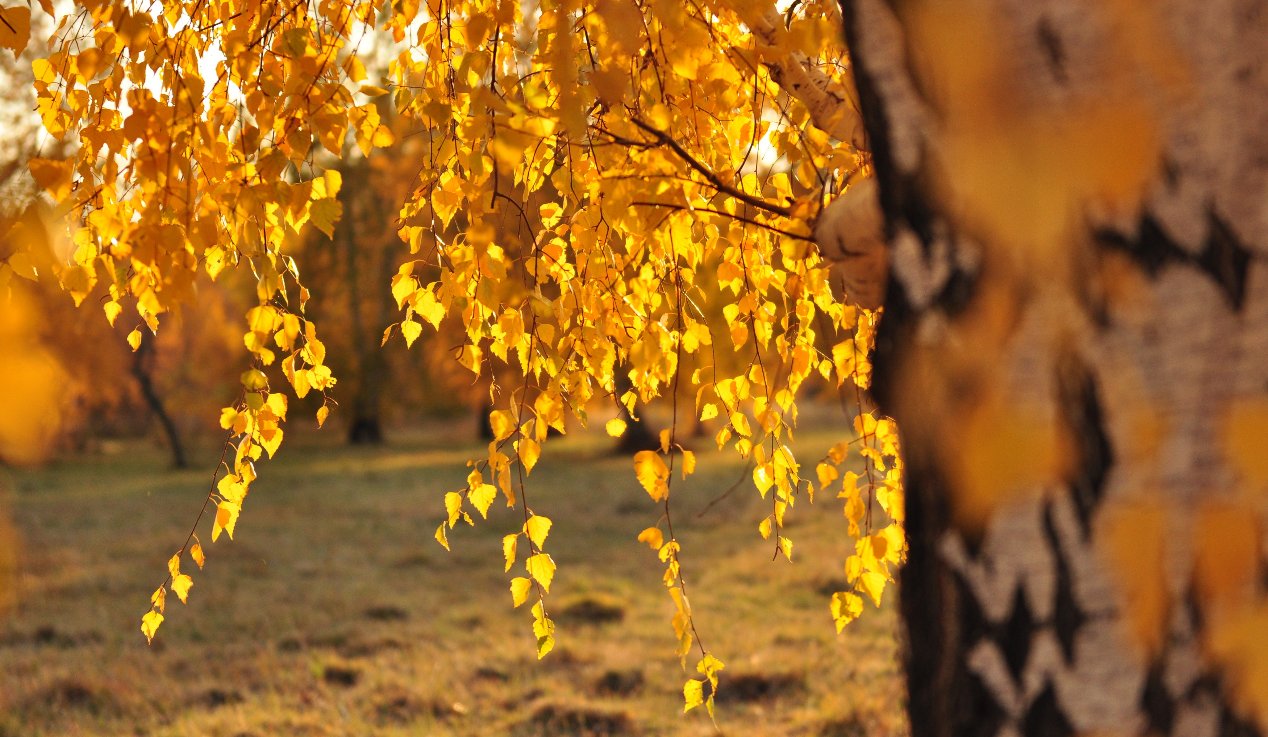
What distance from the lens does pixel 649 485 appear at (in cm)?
241

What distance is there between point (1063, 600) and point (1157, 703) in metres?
0.15

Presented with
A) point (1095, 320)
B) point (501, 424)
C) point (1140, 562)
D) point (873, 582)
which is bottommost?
point (873, 582)

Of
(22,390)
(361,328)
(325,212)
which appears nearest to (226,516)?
(325,212)

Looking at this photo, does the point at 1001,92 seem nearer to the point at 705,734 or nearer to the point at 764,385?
the point at 764,385

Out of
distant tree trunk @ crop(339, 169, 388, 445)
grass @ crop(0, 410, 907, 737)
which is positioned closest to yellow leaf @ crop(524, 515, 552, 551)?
grass @ crop(0, 410, 907, 737)

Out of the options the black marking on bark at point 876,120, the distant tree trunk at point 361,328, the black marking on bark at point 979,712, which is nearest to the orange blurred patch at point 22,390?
the black marking on bark at point 876,120

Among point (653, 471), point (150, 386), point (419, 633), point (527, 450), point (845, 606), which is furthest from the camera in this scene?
point (150, 386)

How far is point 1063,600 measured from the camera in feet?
3.72

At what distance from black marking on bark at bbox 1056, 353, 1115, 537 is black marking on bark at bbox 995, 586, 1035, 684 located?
0.35 ft

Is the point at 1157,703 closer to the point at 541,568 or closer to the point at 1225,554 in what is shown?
the point at 1225,554

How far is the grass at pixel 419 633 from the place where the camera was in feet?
17.6

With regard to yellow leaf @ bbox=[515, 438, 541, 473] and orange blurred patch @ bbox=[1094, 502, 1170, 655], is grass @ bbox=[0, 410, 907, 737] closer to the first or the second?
yellow leaf @ bbox=[515, 438, 541, 473]

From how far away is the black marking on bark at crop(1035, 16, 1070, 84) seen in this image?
3.62 ft

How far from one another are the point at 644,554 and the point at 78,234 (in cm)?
772
